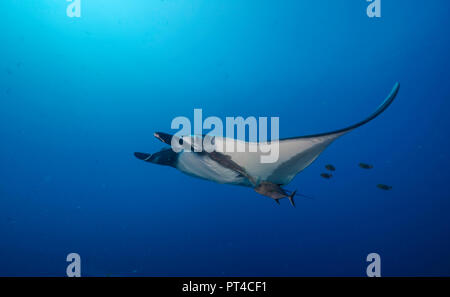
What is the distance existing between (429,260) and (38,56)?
748 inches

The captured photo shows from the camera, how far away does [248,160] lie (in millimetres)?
3141

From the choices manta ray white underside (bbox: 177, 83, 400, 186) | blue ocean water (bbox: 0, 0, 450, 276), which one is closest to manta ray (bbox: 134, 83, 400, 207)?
manta ray white underside (bbox: 177, 83, 400, 186)

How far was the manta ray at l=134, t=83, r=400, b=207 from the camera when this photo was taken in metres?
2.85

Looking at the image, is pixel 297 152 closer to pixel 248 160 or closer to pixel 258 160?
pixel 258 160

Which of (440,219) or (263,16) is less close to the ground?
(263,16)

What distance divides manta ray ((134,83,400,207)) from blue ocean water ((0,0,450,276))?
559cm

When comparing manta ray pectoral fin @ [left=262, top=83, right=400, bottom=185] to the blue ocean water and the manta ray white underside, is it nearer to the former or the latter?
the manta ray white underside

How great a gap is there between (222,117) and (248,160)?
25.4 feet

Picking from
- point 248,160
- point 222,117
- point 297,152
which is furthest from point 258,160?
point 222,117

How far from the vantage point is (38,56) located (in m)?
8.86
